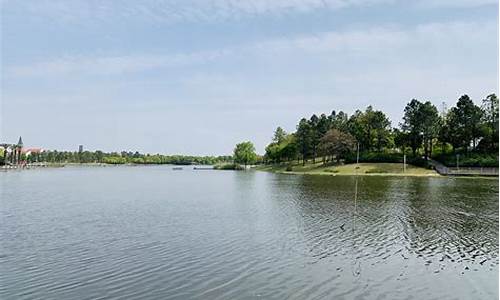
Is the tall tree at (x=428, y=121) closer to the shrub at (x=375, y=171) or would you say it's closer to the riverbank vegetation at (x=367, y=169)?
the riverbank vegetation at (x=367, y=169)

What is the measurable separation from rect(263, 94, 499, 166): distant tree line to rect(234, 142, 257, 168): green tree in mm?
20216

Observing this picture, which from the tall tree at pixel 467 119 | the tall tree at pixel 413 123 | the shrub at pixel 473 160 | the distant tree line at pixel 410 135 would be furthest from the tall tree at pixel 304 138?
the tall tree at pixel 467 119

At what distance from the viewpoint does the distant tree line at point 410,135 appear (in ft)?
263

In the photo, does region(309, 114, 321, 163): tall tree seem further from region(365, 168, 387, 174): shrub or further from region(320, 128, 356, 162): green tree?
region(365, 168, 387, 174): shrub

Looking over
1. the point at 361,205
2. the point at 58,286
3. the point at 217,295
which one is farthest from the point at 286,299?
the point at 361,205

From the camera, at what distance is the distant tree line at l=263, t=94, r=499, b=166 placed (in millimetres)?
80312

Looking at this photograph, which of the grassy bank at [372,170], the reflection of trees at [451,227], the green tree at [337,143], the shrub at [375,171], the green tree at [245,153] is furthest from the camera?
the green tree at [245,153]

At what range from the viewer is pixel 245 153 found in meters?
137

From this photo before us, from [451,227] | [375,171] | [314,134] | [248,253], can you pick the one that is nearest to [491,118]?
[375,171]

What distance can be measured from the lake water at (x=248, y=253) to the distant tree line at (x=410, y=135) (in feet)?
187

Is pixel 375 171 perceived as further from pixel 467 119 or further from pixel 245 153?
pixel 245 153

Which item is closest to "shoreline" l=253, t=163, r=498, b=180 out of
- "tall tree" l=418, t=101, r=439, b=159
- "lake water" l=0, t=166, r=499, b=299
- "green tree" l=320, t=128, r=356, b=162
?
"green tree" l=320, t=128, r=356, b=162

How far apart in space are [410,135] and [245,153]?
5752cm

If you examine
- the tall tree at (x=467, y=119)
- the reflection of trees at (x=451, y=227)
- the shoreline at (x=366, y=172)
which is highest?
the tall tree at (x=467, y=119)
